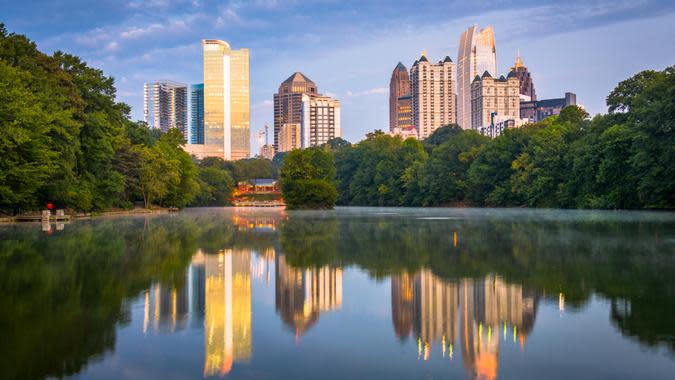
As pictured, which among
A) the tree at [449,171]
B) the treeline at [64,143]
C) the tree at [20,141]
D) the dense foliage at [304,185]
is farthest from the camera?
the tree at [449,171]

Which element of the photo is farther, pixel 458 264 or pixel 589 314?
pixel 458 264

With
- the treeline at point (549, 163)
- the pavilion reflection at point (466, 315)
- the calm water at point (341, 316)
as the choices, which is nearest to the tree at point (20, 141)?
the calm water at point (341, 316)

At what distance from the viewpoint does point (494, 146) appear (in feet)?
283

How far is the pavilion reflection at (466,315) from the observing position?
20.9 feet

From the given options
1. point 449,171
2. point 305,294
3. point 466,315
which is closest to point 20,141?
point 305,294

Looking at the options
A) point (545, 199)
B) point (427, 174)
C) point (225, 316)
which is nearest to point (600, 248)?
point (225, 316)

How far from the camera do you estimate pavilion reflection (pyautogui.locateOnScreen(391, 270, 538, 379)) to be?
6359mm

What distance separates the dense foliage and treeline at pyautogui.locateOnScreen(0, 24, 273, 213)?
507 inches

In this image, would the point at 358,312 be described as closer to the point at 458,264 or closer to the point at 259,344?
the point at 259,344

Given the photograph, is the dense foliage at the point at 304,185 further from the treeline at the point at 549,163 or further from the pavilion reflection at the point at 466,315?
the pavilion reflection at the point at 466,315

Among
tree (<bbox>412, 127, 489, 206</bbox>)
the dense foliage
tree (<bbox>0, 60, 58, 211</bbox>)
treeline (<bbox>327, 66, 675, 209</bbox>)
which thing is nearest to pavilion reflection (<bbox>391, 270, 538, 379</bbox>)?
tree (<bbox>0, 60, 58, 211</bbox>)

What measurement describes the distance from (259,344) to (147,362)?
1191mm

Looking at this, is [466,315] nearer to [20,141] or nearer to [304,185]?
[20,141]

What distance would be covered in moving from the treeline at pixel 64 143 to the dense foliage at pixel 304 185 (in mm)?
12870
